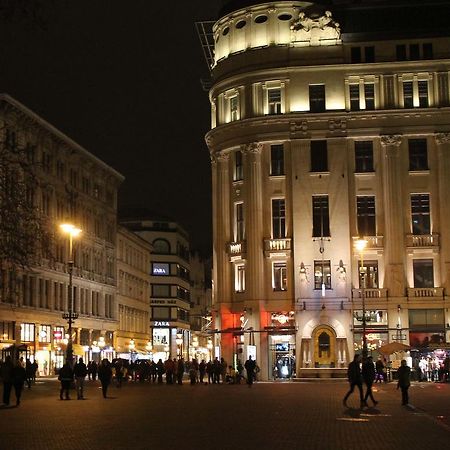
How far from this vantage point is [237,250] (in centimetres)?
7688

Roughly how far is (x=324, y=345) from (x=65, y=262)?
98.1ft

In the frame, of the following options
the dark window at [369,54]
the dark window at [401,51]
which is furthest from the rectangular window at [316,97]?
the dark window at [401,51]

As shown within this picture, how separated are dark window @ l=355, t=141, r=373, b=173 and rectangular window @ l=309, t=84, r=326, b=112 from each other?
4.09 m

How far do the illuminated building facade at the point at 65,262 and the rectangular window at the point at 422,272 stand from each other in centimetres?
2652

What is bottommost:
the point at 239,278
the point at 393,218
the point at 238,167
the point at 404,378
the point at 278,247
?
the point at 404,378

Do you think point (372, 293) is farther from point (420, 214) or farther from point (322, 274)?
point (420, 214)

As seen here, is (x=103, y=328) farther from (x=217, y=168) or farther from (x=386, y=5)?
(x=386, y=5)

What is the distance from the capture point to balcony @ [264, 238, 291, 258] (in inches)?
2953

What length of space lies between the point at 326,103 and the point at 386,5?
34.3 ft

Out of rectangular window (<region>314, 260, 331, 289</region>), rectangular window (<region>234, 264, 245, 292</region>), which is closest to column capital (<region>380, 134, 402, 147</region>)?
rectangular window (<region>314, 260, 331, 289</region>)

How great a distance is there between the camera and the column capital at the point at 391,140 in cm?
7481

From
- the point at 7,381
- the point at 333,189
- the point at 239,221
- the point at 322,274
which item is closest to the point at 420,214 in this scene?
the point at 333,189

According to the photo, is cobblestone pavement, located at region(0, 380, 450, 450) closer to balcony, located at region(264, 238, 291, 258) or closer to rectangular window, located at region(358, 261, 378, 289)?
rectangular window, located at region(358, 261, 378, 289)

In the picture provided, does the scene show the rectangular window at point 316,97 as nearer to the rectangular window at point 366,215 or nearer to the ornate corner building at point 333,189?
the ornate corner building at point 333,189
